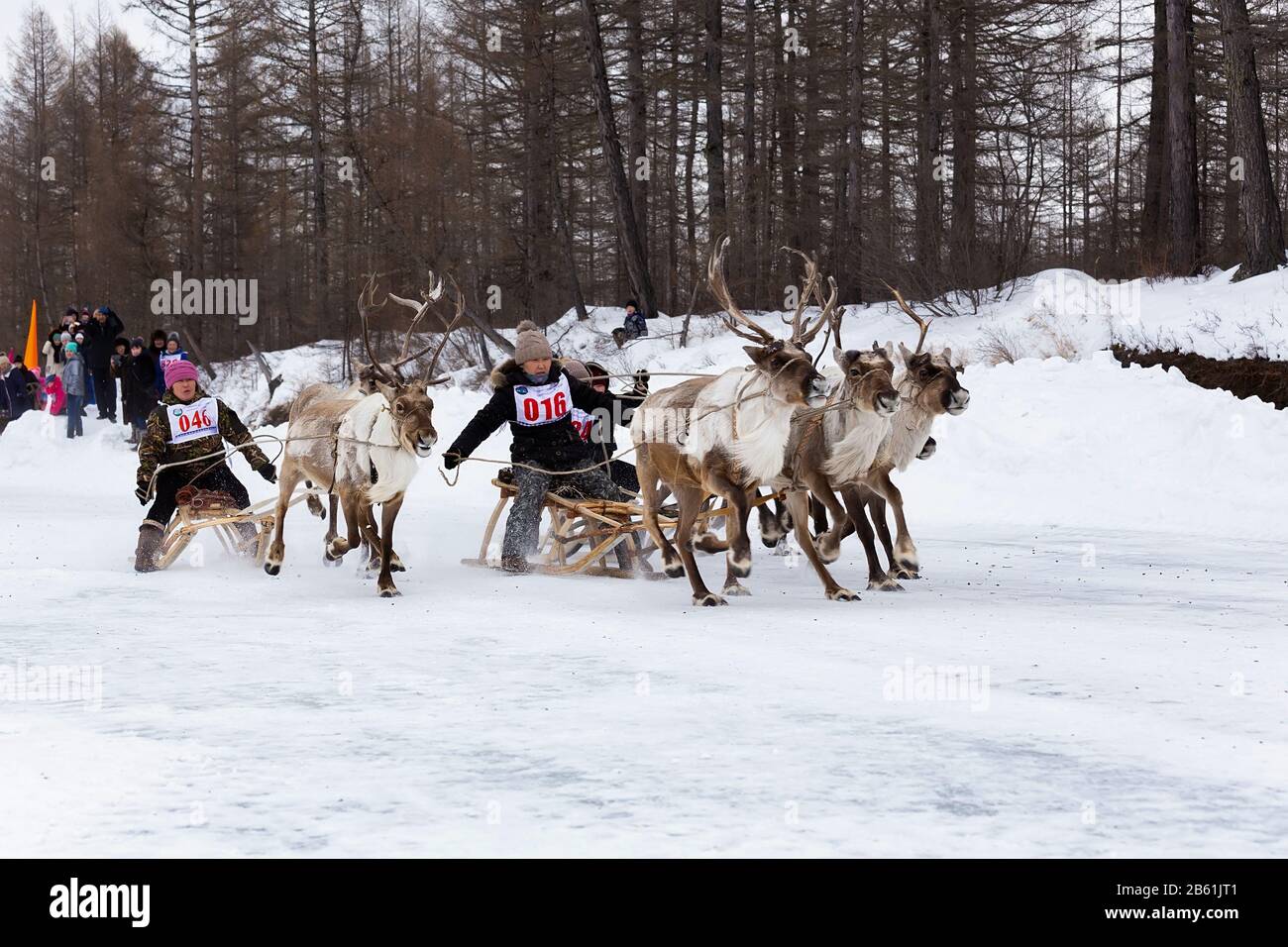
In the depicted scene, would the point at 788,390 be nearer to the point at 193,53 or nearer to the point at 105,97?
the point at 193,53

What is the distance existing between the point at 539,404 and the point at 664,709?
5339 mm

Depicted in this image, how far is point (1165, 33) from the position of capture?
25953 millimetres

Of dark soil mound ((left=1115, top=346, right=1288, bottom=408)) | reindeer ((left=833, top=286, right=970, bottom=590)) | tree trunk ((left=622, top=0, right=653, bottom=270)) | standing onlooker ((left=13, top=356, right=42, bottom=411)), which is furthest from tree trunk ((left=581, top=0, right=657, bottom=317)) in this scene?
reindeer ((left=833, top=286, right=970, bottom=590))

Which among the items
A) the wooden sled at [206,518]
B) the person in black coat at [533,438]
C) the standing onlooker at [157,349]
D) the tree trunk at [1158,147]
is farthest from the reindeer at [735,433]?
the tree trunk at [1158,147]

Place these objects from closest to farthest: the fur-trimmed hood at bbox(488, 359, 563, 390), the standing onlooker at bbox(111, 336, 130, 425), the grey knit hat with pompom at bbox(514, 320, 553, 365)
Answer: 1. the grey knit hat with pompom at bbox(514, 320, 553, 365)
2. the fur-trimmed hood at bbox(488, 359, 563, 390)
3. the standing onlooker at bbox(111, 336, 130, 425)

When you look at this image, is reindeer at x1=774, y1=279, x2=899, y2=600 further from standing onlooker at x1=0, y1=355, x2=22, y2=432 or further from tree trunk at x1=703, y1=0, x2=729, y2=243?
standing onlooker at x1=0, y1=355, x2=22, y2=432

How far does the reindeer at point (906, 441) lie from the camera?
28.7 feet

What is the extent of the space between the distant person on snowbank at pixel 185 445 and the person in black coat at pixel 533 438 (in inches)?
86.7

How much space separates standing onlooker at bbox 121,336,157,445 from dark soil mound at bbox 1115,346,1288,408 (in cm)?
1604

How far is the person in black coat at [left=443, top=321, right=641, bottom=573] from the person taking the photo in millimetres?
9875

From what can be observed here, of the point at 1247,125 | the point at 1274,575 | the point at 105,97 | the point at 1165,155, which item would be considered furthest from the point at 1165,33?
the point at 105,97

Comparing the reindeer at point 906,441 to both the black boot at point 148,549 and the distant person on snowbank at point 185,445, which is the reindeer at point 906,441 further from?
the black boot at point 148,549
